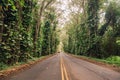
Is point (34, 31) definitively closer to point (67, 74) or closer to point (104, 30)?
point (104, 30)

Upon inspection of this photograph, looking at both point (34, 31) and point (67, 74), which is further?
point (34, 31)

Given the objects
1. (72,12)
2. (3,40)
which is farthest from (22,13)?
(72,12)

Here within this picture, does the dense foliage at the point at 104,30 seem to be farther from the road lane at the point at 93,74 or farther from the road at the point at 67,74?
the road at the point at 67,74

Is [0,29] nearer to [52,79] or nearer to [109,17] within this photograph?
[52,79]

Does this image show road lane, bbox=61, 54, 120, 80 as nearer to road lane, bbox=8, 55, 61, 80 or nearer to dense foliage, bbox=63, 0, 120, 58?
road lane, bbox=8, 55, 61, 80

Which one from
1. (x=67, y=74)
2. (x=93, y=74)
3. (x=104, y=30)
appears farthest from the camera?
(x=104, y=30)

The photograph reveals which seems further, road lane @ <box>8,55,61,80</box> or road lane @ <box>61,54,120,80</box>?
road lane @ <box>61,54,120,80</box>

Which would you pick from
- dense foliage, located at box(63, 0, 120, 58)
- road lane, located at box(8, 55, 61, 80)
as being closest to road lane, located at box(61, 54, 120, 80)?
road lane, located at box(8, 55, 61, 80)

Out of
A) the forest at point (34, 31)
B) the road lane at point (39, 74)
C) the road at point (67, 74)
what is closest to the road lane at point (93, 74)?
the road at point (67, 74)

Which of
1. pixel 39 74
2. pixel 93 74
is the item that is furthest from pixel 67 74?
pixel 39 74

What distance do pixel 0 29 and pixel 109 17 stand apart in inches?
937

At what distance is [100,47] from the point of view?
103 feet

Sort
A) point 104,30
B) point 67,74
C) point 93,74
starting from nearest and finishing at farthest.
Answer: point 67,74
point 93,74
point 104,30

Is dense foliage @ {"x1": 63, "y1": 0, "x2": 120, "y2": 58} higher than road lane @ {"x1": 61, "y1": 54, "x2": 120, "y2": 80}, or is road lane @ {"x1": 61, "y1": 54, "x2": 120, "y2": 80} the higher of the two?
dense foliage @ {"x1": 63, "y1": 0, "x2": 120, "y2": 58}
